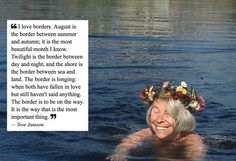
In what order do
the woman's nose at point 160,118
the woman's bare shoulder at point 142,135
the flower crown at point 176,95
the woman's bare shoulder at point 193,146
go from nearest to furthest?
the woman's nose at point 160,118, the flower crown at point 176,95, the woman's bare shoulder at point 193,146, the woman's bare shoulder at point 142,135

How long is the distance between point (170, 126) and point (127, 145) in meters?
0.99

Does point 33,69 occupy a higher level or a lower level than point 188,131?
higher

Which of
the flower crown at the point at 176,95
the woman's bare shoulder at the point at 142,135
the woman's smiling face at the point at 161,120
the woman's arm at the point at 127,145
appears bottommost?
the woman's arm at the point at 127,145

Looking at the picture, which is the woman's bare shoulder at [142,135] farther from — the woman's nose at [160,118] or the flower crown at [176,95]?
the woman's nose at [160,118]

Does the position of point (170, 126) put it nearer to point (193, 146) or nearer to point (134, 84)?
point (193, 146)

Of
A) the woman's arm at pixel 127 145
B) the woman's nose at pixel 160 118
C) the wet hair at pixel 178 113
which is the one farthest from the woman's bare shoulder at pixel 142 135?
the woman's nose at pixel 160 118

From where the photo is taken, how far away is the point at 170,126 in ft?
24.7

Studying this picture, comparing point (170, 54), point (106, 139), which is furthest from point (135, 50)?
point (106, 139)

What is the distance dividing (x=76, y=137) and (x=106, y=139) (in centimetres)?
51

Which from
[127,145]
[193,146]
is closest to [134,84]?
[127,145]

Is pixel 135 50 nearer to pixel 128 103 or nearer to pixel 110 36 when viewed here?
pixel 110 36

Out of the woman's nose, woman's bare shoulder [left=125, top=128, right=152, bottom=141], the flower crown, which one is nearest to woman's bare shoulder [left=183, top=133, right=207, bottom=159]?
the flower crown

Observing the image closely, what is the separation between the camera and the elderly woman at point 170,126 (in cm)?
748

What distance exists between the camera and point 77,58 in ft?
23.4
